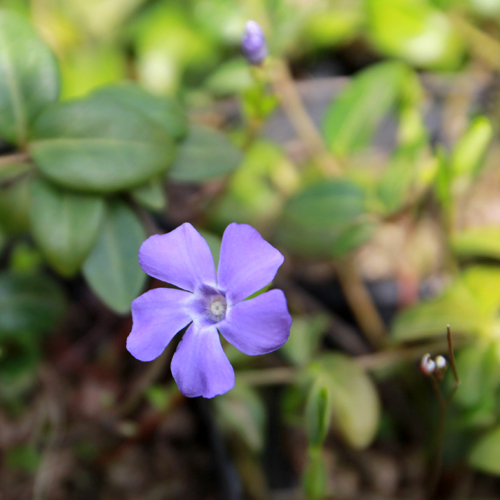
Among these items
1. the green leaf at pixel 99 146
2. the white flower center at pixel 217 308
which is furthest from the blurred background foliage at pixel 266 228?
the white flower center at pixel 217 308

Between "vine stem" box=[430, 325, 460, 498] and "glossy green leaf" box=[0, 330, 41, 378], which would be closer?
"vine stem" box=[430, 325, 460, 498]

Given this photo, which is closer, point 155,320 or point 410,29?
point 155,320

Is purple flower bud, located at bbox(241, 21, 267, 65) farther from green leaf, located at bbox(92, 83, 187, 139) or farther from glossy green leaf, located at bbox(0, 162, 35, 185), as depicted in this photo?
glossy green leaf, located at bbox(0, 162, 35, 185)

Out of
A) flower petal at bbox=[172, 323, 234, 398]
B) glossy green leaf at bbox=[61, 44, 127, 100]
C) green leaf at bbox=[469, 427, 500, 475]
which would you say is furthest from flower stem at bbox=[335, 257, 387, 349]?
glossy green leaf at bbox=[61, 44, 127, 100]

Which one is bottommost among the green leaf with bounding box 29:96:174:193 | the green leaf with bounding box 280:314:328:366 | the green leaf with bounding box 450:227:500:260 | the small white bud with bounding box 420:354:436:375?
the green leaf with bounding box 280:314:328:366

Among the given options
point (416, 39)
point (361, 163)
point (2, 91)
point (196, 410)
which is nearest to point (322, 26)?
point (416, 39)

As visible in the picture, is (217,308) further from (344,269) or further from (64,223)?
(344,269)

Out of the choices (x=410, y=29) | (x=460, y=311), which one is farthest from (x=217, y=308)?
(x=410, y=29)

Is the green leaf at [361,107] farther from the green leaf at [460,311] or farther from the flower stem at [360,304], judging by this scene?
the green leaf at [460,311]
